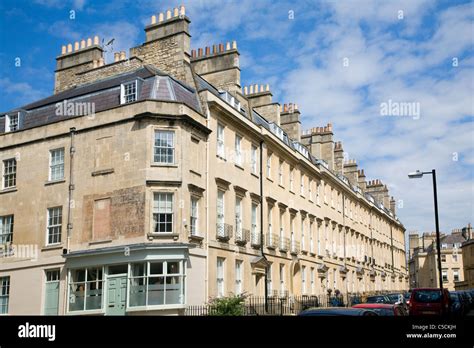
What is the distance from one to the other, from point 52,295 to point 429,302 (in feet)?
55.1

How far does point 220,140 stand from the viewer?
2922 cm

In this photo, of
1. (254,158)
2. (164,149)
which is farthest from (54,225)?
(254,158)

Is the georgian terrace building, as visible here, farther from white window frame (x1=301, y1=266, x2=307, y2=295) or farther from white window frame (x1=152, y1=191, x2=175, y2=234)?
white window frame (x1=301, y1=266, x2=307, y2=295)

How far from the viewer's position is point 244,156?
31.8 metres

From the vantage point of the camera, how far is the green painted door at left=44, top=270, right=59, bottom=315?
25.5 meters

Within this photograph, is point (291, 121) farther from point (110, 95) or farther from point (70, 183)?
point (70, 183)

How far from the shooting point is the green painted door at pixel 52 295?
83.6 feet

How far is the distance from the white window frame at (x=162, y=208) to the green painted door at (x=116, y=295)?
2.61 meters

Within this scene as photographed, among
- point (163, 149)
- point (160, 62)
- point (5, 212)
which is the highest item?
point (160, 62)
